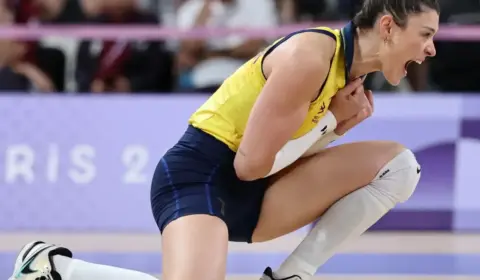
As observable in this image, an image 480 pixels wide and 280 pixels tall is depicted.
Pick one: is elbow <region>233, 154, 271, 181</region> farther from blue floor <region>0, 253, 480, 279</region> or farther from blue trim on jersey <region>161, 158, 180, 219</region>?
blue floor <region>0, 253, 480, 279</region>

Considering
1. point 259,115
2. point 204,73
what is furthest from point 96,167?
point 259,115

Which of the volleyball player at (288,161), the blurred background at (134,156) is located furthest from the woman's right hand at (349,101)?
the blurred background at (134,156)

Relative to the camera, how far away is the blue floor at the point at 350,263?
4324mm

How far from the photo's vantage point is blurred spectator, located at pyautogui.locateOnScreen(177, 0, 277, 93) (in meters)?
6.27

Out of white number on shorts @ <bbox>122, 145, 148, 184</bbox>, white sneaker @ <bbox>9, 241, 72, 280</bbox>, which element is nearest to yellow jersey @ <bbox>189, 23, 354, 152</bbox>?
white sneaker @ <bbox>9, 241, 72, 280</bbox>

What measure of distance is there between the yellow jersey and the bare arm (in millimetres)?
60

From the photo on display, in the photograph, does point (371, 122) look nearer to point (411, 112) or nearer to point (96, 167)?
point (411, 112)

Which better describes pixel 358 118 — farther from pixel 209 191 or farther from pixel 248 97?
pixel 209 191

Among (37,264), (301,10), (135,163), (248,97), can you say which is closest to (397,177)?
(248,97)

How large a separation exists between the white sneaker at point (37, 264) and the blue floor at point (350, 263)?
0.87m

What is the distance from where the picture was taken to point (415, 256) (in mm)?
4730

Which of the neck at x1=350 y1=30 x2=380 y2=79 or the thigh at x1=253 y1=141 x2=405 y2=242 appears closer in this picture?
the neck at x1=350 y1=30 x2=380 y2=79

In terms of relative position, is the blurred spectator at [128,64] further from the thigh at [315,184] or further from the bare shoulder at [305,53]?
the bare shoulder at [305,53]

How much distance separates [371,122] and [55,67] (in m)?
2.34
